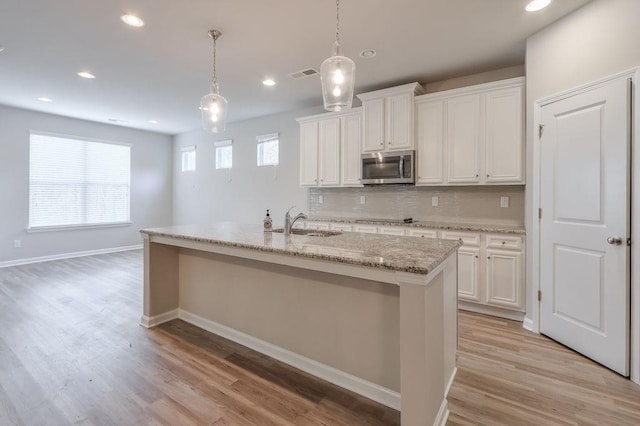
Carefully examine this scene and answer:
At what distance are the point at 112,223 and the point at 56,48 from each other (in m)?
4.38

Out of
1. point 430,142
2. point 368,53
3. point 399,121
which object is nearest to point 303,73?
point 368,53

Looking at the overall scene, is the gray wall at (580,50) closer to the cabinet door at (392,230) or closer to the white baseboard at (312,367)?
the cabinet door at (392,230)

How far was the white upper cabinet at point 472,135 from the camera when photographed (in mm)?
3262

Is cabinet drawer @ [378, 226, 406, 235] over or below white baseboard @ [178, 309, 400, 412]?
over

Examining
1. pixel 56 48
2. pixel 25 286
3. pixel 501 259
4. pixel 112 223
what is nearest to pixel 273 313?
pixel 501 259

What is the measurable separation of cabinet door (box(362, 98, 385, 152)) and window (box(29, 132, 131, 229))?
5.64 meters

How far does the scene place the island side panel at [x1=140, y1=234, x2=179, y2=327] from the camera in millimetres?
2975

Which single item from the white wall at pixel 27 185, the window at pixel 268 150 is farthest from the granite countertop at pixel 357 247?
the white wall at pixel 27 185

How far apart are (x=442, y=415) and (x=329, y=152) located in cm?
355

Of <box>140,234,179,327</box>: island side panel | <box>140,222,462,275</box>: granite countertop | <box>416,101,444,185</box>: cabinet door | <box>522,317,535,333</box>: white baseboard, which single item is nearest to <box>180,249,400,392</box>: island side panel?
<box>140,222,462,275</box>: granite countertop

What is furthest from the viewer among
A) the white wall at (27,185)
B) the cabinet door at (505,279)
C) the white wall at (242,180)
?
the white wall at (242,180)

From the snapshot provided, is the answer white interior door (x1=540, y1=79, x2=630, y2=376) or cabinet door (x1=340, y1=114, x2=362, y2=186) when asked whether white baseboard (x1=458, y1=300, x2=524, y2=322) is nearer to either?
white interior door (x1=540, y1=79, x2=630, y2=376)

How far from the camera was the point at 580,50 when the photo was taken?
2.54 meters

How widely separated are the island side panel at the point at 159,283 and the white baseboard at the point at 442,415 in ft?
8.55
